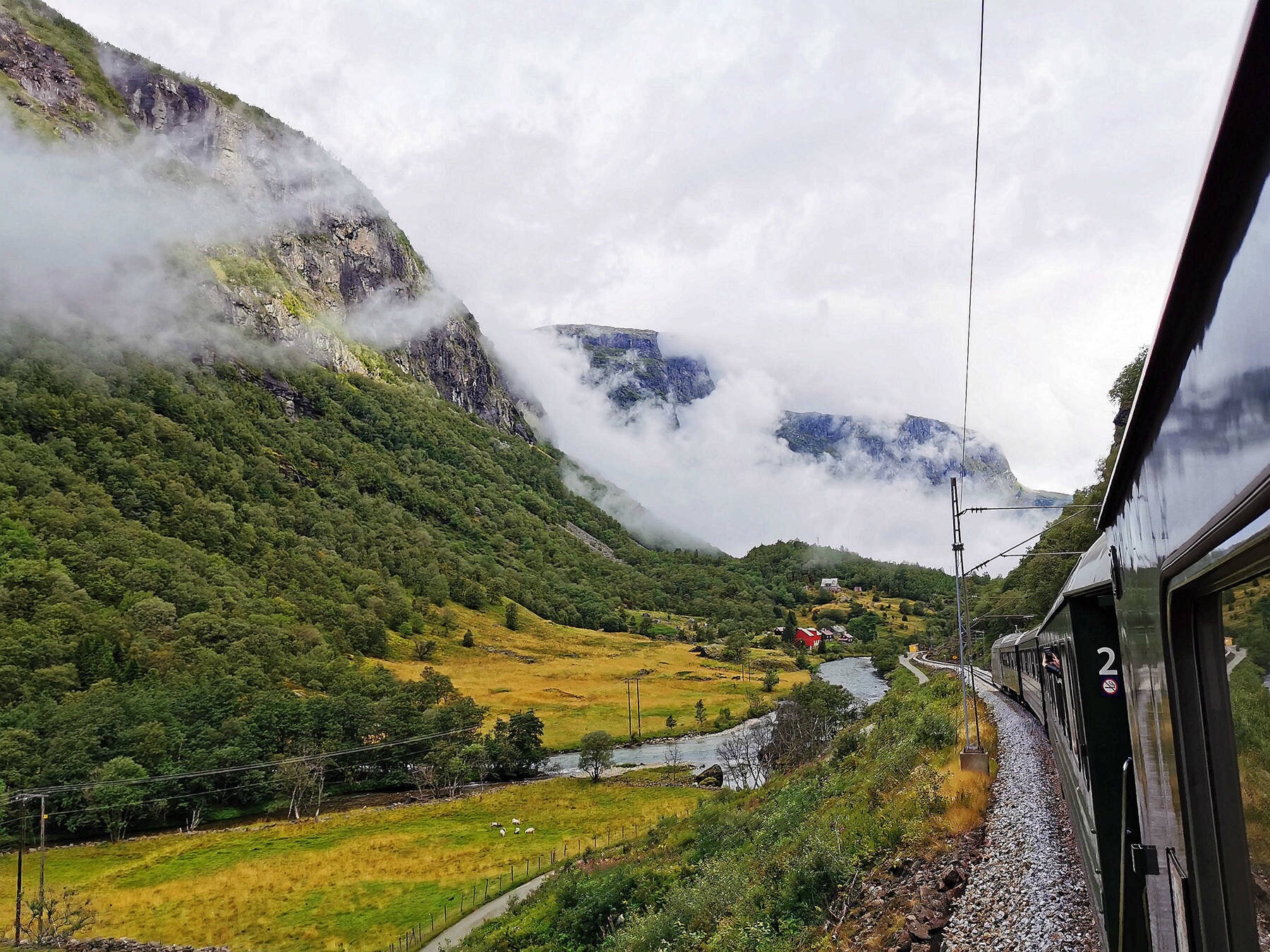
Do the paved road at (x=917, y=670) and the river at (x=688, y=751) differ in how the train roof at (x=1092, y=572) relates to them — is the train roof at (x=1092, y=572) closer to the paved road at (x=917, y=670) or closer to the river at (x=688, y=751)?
the paved road at (x=917, y=670)

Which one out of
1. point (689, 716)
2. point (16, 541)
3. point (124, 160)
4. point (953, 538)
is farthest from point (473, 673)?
point (124, 160)

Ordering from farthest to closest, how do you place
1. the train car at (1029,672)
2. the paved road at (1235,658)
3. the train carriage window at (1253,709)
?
the train car at (1029,672) < the paved road at (1235,658) < the train carriage window at (1253,709)

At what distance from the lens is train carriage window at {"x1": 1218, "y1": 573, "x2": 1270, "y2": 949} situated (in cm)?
169

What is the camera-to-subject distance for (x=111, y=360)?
509 ft

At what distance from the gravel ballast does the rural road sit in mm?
23372

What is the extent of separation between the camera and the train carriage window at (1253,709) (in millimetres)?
1694

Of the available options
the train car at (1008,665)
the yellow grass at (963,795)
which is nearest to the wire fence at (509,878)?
the train car at (1008,665)

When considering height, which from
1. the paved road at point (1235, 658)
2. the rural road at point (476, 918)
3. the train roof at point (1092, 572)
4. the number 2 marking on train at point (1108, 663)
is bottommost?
the rural road at point (476, 918)

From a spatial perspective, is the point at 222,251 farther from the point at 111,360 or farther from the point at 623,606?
the point at 623,606

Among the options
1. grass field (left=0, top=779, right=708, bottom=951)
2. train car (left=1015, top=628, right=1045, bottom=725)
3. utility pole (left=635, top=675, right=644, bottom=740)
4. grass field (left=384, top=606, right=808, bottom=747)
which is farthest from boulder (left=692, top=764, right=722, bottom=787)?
train car (left=1015, top=628, right=1045, bottom=725)

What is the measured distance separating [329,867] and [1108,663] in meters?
46.8

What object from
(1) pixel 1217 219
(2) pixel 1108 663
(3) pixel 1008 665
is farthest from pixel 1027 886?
(3) pixel 1008 665

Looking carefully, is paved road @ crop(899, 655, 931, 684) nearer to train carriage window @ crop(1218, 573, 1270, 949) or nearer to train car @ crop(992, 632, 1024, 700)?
train car @ crop(992, 632, 1024, 700)

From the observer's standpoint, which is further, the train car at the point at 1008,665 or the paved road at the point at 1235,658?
the train car at the point at 1008,665
